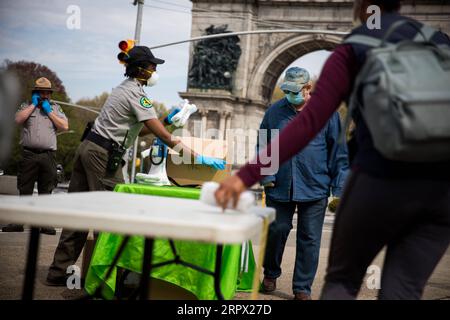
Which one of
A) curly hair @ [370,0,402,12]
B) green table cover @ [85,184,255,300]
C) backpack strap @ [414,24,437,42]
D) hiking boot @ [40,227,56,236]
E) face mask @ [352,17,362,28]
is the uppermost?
curly hair @ [370,0,402,12]

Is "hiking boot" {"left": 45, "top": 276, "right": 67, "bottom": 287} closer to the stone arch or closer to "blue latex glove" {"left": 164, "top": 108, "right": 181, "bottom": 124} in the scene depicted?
"blue latex glove" {"left": 164, "top": 108, "right": 181, "bottom": 124}

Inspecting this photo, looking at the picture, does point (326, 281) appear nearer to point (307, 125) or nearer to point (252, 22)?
point (307, 125)

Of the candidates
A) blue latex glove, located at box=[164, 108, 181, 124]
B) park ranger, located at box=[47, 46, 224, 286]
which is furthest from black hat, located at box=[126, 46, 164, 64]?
blue latex glove, located at box=[164, 108, 181, 124]

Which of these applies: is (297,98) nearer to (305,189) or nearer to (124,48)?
(305,189)

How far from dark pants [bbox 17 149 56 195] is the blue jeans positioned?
3.78 metres

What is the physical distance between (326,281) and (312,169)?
12.0ft

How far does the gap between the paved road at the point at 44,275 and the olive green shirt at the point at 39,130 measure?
4.34ft

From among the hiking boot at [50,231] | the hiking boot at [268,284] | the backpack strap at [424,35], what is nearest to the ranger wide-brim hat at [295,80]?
the hiking boot at [268,284]

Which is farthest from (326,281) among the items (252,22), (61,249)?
(252,22)

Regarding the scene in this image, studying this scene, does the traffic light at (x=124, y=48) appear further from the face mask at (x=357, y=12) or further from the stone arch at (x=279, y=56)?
the stone arch at (x=279, y=56)

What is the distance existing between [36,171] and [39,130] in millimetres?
577

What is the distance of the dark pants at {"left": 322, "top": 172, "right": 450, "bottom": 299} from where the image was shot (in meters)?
2.36

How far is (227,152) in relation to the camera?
6168 millimetres

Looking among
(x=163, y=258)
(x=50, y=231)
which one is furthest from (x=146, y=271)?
(x=50, y=231)
